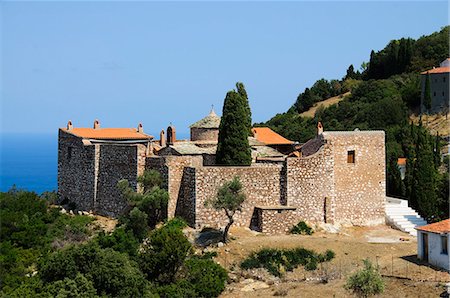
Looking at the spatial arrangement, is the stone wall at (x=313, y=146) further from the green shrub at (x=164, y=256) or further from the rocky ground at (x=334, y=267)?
the green shrub at (x=164, y=256)

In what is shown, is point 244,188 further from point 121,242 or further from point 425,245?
point 425,245

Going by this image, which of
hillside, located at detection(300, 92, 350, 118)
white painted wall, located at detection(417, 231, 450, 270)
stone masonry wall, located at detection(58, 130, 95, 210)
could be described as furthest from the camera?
hillside, located at detection(300, 92, 350, 118)

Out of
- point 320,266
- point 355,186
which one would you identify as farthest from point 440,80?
point 320,266

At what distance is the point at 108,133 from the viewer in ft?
129

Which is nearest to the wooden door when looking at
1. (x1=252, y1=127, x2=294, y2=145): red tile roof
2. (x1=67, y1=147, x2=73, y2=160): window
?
(x1=252, y1=127, x2=294, y2=145): red tile roof

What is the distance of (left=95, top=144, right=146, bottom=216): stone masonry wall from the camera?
32969mm

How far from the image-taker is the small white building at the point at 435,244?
2675 cm

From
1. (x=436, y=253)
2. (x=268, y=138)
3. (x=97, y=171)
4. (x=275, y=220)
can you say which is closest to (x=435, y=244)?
(x=436, y=253)

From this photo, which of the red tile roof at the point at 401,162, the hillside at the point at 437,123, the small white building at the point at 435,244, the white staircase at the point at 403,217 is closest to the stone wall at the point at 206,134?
the white staircase at the point at 403,217

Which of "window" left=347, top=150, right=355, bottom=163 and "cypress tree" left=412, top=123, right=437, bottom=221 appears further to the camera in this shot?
"cypress tree" left=412, top=123, right=437, bottom=221

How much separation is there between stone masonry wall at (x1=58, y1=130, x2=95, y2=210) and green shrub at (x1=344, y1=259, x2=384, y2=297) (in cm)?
1546

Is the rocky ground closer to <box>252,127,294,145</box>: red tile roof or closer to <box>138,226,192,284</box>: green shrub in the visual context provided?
<box>138,226,192,284</box>: green shrub

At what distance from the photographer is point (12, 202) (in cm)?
3694

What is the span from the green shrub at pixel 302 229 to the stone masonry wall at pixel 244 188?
1234mm
